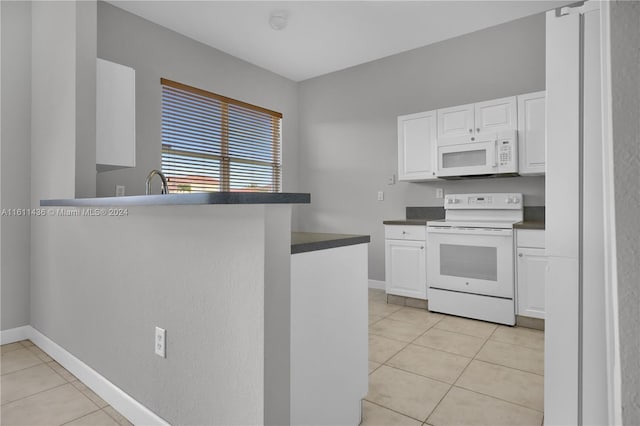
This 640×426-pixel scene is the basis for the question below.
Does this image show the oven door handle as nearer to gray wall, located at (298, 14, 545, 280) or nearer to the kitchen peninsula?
gray wall, located at (298, 14, 545, 280)

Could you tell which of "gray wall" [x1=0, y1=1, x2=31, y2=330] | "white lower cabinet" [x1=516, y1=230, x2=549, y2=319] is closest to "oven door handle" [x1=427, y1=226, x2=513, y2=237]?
"white lower cabinet" [x1=516, y1=230, x2=549, y2=319]

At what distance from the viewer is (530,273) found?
2.91 m

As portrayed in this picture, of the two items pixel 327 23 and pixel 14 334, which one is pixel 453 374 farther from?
pixel 327 23

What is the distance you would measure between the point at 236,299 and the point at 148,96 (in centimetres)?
298

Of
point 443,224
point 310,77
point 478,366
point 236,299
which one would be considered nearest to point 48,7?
point 236,299

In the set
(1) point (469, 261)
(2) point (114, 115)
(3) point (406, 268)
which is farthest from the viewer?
(3) point (406, 268)

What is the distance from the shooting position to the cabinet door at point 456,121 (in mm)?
3418

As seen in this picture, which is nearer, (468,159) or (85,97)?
(85,97)

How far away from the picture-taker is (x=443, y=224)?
3.32 metres

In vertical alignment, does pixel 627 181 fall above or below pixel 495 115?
below

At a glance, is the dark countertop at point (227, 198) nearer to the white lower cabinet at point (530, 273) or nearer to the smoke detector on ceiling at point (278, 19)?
the white lower cabinet at point (530, 273)

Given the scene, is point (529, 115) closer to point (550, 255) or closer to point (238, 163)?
point (550, 255)

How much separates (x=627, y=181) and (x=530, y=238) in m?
2.77

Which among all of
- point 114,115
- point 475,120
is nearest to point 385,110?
point 475,120
